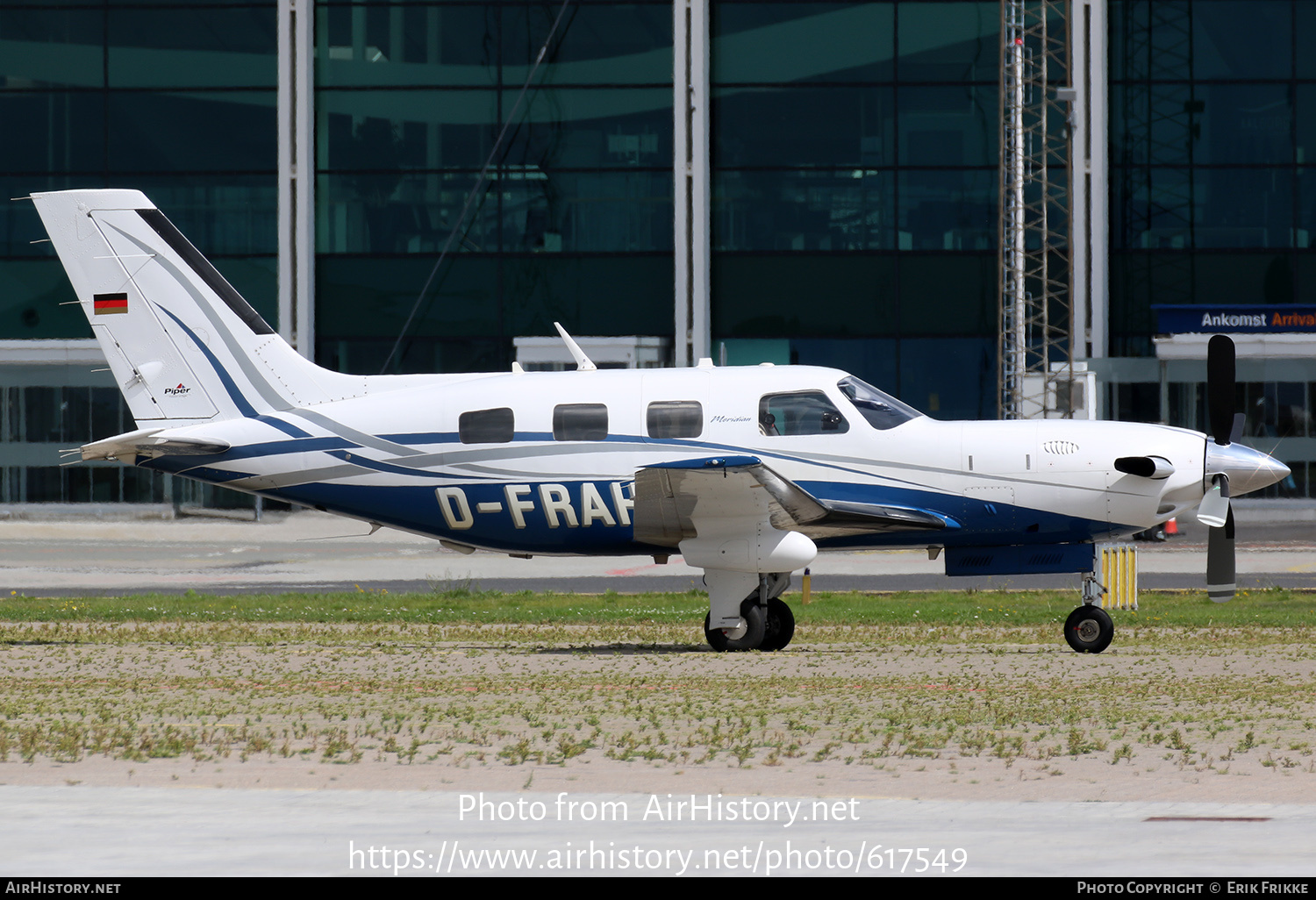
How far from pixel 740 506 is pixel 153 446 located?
22.0ft

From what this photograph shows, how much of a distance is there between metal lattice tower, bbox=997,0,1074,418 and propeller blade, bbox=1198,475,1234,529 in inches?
946

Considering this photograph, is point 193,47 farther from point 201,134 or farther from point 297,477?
point 297,477

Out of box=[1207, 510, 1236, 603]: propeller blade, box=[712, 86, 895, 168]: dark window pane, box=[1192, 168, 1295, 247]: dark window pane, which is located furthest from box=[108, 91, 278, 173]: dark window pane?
box=[1207, 510, 1236, 603]: propeller blade

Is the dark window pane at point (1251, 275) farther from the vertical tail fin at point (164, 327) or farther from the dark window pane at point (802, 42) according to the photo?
the vertical tail fin at point (164, 327)

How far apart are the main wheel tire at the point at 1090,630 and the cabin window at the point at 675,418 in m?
4.47

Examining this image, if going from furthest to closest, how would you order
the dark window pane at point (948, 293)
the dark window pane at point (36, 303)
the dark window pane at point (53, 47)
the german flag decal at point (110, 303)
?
1. the dark window pane at point (36, 303)
2. the dark window pane at point (53, 47)
3. the dark window pane at point (948, 293)
4. the german flag decal at point (110, 303)

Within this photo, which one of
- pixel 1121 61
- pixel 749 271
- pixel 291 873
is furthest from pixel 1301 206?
pixel 291 873

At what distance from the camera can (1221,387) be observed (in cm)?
1748

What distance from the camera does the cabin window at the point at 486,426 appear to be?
686 inches

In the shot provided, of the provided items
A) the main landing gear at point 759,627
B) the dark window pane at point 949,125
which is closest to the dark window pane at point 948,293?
the dark window pane at point 949,125

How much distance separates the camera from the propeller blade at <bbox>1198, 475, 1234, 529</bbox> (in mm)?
→ 16422

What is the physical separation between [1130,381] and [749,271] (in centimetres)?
1088

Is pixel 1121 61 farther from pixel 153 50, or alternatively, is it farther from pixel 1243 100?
pixel 153 50

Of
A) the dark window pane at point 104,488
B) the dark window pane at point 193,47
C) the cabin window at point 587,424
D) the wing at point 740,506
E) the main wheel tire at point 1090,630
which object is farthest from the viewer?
the dark window pane at point 104,488
